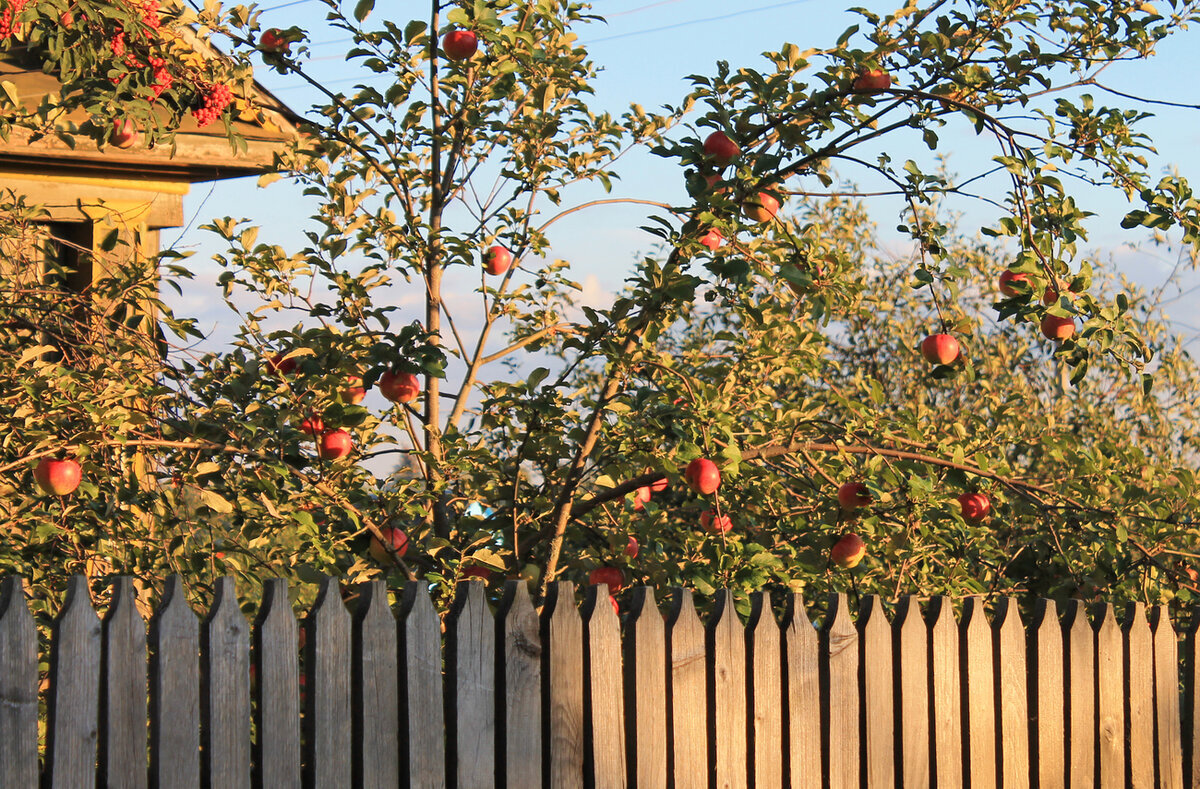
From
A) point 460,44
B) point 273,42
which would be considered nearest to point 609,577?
point 460,44

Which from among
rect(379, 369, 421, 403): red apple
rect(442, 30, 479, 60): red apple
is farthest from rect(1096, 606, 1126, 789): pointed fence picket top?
rect(442, 30, 479, 60): red apple

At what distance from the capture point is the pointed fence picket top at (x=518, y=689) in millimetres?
2240

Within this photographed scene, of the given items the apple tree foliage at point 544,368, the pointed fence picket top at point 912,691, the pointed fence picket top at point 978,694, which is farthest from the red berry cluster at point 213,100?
the pointed fence picket top at point 978,694

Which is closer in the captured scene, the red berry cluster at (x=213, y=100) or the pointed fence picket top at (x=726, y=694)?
the pointed fence picket top at (x=726, y=694)

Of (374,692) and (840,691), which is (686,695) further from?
(374,692)

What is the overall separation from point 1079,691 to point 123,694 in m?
2.40

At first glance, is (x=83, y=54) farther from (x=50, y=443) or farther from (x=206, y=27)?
(x=50, y=443)

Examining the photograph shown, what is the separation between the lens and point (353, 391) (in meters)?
3.16

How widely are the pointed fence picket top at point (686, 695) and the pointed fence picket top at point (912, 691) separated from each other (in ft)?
1.86

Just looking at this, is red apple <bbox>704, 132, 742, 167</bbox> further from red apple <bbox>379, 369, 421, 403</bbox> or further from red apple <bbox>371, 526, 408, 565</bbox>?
red apple <bbox>371, 526, 408, 565</bbox>

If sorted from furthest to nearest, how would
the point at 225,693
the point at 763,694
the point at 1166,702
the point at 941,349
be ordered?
the point at 1166,702 < the point at 941,349 < the point at 763,694 < the point at 225,693

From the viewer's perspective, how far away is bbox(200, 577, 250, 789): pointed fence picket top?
6.50 ft

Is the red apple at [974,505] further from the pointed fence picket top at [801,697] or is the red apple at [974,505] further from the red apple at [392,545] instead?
the red apple at [392,545]

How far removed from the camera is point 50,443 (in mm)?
2762
